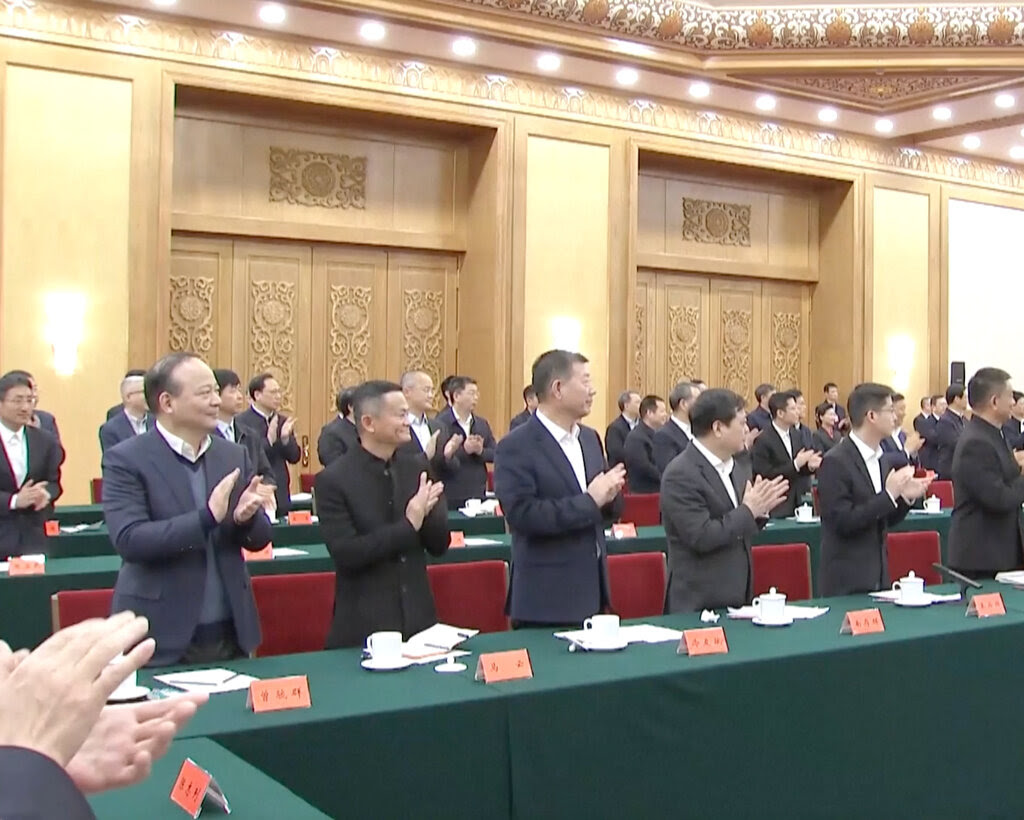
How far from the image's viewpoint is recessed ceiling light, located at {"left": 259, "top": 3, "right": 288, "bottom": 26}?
9.16 metres

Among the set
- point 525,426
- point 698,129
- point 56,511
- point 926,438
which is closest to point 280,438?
point 56,511

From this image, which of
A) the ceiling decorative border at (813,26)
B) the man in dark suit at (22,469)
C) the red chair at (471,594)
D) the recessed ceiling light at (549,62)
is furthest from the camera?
the recessed ceiling light at (549,62)

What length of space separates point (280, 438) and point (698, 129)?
6417 millimetres

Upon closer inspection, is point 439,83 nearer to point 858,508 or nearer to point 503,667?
point 858,508

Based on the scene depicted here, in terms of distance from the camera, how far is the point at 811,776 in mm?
3082

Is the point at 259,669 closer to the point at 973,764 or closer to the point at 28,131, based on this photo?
the point at 973,764

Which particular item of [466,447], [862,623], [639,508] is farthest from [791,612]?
[466,447]

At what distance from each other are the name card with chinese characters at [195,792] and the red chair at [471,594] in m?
2.40

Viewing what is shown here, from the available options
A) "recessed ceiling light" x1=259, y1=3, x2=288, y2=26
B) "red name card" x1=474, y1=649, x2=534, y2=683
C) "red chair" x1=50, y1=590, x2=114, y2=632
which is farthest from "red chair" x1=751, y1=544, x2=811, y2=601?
"recessed ceiling light" x1=259, y1=3, x2=288, y2=26

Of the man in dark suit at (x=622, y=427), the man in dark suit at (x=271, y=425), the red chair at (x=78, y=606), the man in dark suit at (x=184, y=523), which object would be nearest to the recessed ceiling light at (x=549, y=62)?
the man in dark suit at (x=622, y=427)

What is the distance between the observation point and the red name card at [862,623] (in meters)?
3.39

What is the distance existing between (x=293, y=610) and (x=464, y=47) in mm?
7145

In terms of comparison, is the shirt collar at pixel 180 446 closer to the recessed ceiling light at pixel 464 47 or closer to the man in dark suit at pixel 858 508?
the man in dark suit at pixel 858 508

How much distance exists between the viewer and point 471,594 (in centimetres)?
441
